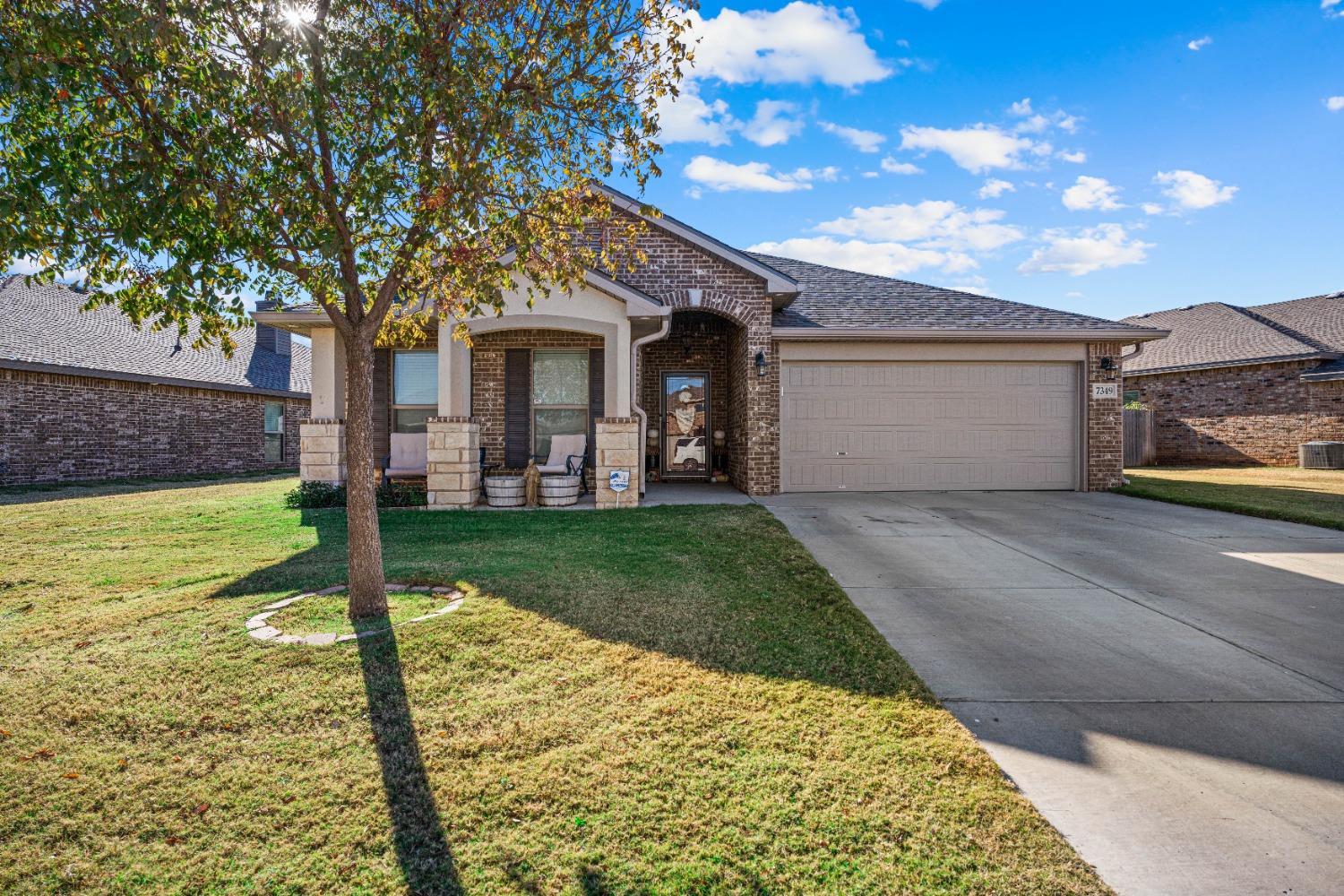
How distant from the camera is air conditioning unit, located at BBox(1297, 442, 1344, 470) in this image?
1516 cm

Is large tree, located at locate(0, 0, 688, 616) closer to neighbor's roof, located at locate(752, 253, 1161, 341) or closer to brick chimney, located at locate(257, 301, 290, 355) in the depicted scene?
neighbor's roof, located at locate(752, 253, 1161, 341)

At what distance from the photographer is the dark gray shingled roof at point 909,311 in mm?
10648

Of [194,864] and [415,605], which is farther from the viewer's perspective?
[415,605]

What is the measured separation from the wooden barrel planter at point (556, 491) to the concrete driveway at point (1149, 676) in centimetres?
375

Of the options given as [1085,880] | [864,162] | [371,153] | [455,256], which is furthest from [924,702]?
[864,162]

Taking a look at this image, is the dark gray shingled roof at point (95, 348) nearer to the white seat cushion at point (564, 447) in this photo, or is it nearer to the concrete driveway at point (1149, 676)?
the white seat cushion at point (564, 447)

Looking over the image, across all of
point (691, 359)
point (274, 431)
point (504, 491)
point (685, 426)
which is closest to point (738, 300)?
point (691, 359)

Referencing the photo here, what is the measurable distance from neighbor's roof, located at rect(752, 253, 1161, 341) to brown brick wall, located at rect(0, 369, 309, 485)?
15.3 metres

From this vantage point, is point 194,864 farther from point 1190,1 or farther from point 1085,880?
point 1190,1

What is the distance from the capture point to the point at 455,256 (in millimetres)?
4102

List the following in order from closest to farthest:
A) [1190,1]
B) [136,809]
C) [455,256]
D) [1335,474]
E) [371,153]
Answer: [136,809], [371,153], [455,256], [1190,1], [1335,474]

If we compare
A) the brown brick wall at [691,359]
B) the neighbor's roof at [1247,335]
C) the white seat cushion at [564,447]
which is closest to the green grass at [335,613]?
the white seat cushion at [564,447]

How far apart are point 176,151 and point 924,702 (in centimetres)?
493

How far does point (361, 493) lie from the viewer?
4246mm
